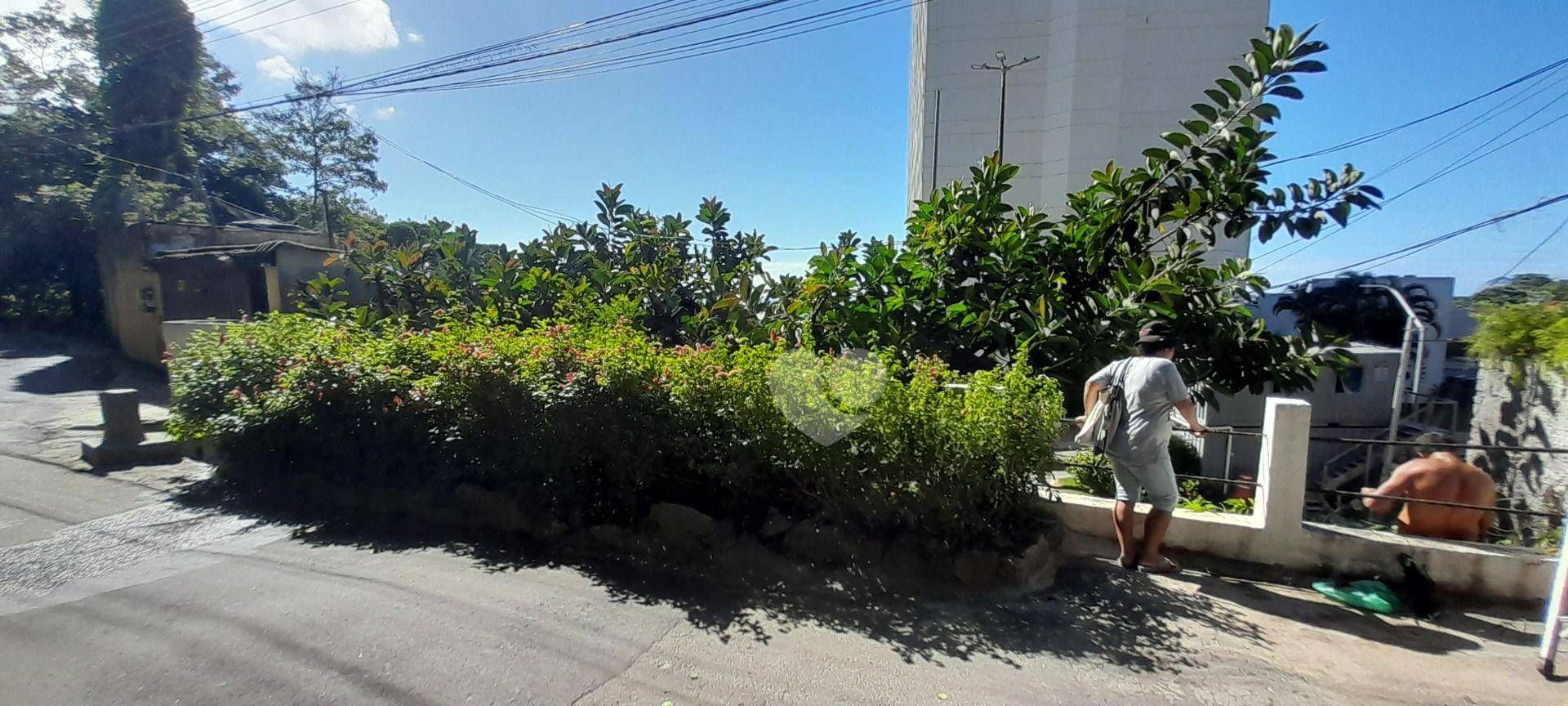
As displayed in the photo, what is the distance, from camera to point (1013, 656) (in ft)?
9.97

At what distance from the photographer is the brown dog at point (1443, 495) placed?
3.85m

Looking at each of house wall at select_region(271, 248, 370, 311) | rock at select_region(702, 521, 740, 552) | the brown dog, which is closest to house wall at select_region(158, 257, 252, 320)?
house wall at select_region(271, 248, 370, 311)

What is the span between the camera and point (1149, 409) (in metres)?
3.74

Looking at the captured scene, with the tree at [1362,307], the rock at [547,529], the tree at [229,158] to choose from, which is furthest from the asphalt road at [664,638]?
the tree at [229,158]

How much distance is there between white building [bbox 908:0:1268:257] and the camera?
55.3 ft

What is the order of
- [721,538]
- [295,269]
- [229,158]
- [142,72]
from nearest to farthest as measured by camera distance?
1. [721,538]
2. [295,269]
3. [142,72]
4. [229,158]

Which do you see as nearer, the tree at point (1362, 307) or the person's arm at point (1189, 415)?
the person's arm at point (1189, 415)

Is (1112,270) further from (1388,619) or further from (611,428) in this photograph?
(611,428)

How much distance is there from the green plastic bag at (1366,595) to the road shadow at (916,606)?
1.97ft

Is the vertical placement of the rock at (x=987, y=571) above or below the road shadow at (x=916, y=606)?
above

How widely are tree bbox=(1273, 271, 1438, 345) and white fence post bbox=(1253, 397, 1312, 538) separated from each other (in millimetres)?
14438

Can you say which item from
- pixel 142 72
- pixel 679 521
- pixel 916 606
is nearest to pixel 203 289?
pixel 142 72

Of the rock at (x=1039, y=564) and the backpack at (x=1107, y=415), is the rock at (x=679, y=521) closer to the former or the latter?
the rock at (x=1039, y=564)

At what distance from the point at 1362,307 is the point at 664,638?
19.7 metres
